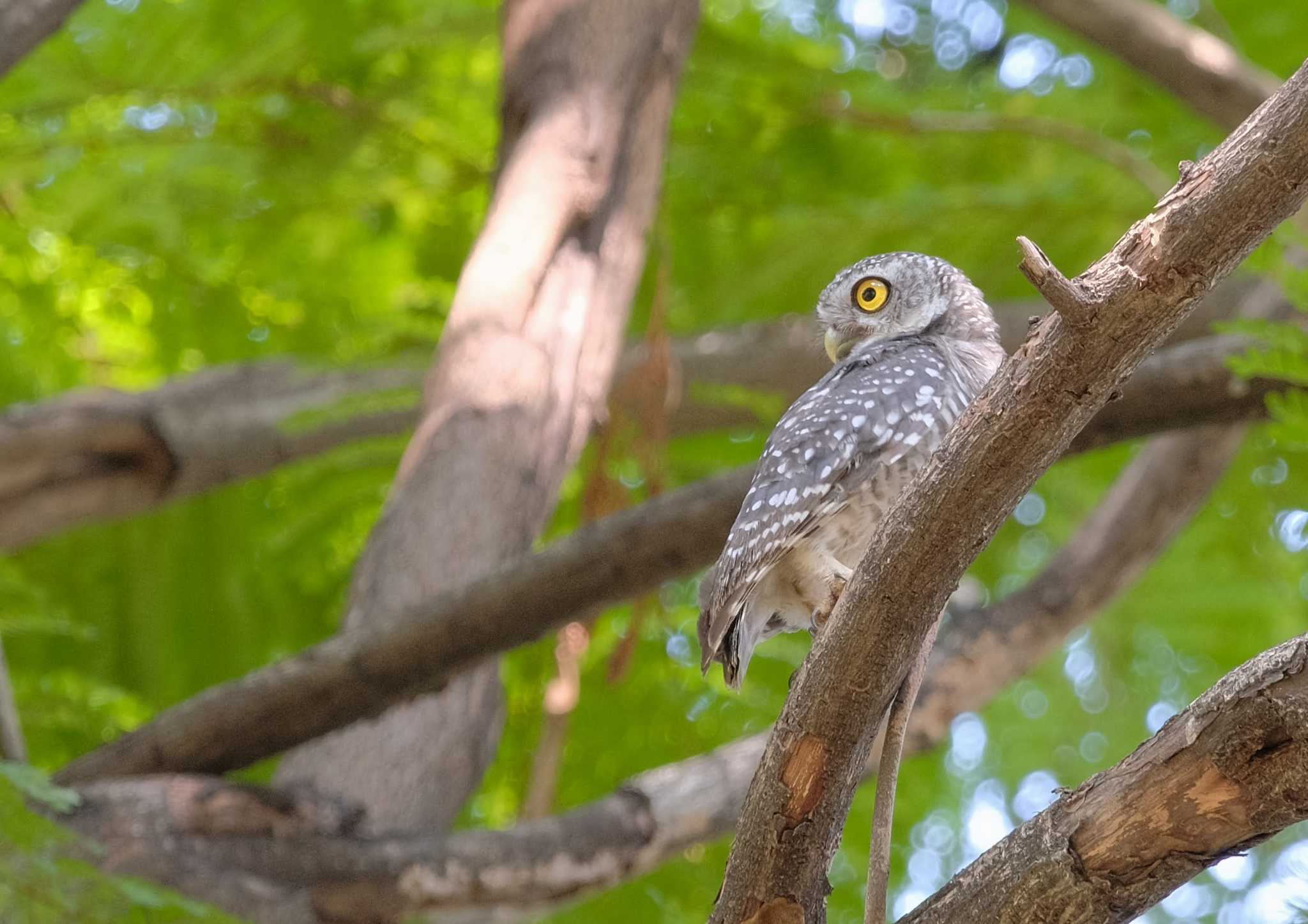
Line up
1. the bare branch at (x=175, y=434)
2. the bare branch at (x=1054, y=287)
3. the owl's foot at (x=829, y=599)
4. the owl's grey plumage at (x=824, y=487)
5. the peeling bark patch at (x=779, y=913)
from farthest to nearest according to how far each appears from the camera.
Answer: the bare branch at (x=175, y=434)
the owl's grey plumage at (x=824, y=487)
the owl's foot at (x=829, y=599)
the peeling bark patch at (x=779, y=913)
the bare branch at (x=1054, y=287)

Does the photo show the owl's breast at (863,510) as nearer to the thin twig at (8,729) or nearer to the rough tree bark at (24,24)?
the thin twig at (8,729)

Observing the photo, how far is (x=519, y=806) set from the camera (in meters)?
5.70

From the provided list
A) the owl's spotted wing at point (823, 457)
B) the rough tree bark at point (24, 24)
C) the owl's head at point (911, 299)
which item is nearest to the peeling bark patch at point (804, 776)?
the owl's spotted wing at point (823, 457)

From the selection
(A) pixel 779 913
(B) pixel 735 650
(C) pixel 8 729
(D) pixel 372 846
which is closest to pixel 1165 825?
(A) pixel 779 913

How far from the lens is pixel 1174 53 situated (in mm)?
5539

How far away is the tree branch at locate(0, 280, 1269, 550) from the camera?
5.19m

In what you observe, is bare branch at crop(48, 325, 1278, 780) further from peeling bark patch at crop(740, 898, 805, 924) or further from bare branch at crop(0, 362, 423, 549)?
peeling bark patch at crop(740, 898, 805, 924)

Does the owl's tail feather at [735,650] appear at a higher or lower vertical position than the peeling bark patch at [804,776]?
higher

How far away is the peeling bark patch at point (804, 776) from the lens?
2.22 metres

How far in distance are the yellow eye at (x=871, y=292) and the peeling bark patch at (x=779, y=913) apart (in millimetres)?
1648

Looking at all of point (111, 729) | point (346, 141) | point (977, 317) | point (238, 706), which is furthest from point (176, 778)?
point (346, 141)

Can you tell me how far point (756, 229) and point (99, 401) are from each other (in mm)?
2931

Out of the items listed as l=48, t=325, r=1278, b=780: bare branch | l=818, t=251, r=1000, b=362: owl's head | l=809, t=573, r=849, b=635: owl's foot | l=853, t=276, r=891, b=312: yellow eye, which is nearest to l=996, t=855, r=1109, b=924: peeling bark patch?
l=809, t=573, r=849, b=635: owl's foot

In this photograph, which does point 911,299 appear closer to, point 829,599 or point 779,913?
point 829,599
